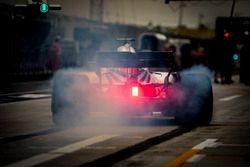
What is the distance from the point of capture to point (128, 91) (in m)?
15.2

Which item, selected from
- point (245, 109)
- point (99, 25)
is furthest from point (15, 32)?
point (245, 109)

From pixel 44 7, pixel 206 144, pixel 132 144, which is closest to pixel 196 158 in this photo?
pixel 206 144

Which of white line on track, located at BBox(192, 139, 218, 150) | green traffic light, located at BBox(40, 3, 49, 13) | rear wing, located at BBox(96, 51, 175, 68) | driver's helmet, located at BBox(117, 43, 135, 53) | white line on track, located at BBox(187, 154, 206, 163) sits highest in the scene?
green traffic light, located at BBox(40, 3, 49, 13)

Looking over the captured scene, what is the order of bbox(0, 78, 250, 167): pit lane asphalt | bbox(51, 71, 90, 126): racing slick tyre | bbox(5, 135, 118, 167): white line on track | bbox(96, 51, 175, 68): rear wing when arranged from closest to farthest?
bbox(5, 135, 118, 167): white line on track
bbox(0, 78, 250, 167): pit lane asphalt
bbox(51, 71, 90, 126): racing slick tyre
bbox(96, 51, 175, 68): rear wing

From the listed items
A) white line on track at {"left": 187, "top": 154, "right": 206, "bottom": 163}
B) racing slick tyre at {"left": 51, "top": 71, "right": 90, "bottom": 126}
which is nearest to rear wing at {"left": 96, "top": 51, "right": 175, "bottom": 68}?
racing slick tyre at {"left": 51, "top": 71, "right": 90, "bottom": 126}

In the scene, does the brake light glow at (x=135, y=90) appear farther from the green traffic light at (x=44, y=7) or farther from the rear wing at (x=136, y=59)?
the green traffic light at (x=44, y=7)

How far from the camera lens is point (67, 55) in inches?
2392

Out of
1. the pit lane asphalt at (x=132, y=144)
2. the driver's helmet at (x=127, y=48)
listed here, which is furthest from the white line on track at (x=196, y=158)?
the driver's helmet at (x=127, y=48)

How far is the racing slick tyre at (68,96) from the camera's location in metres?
15.4

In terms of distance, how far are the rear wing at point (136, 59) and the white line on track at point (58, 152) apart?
9.48ft

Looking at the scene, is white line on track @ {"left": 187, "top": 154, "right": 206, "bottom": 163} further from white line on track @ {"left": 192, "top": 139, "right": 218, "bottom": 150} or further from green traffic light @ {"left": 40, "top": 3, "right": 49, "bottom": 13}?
green traffic light @ {"left": 40, "top": 3, "right": 49, "bottom": 13}

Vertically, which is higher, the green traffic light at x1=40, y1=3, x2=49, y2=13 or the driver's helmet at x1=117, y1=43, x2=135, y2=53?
the green traffic light at x1=40, y1=3, x2=49, y2=13

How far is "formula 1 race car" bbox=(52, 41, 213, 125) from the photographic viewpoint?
1524 cm

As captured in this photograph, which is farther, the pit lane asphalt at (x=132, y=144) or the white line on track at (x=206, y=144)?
the white line on track at (x=206, y=144)
